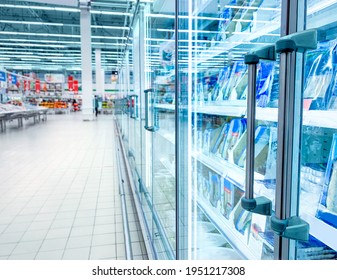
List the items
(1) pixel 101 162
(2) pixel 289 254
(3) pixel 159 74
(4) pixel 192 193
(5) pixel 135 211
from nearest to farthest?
(2) pixel 289 254 < (4) pixel 192 193 < (3) pixel 159 74 < (5) pixel 135 211 < (1) pixel 101 162

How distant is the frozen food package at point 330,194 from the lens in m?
0.79

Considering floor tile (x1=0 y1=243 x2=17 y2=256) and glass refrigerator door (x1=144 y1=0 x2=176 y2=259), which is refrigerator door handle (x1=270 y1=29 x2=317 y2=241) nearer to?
glass refrigerator door (x1=144 y1=0 x2=176 y2=259)

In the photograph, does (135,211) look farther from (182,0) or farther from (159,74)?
(182,0)

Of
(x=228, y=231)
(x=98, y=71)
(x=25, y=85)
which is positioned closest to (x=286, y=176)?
(x=228, y=231)

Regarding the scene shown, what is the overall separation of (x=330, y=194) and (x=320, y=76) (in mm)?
369

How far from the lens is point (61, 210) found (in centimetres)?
342

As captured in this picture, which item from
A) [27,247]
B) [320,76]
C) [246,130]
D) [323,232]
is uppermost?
[320,76]

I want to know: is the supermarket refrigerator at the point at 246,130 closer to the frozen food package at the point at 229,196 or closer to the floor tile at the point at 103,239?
the frozen food package at the point at 229,196

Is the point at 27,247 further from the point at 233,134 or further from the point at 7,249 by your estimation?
Answer: the point at 233,134

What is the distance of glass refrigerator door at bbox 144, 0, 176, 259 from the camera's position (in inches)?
73.8

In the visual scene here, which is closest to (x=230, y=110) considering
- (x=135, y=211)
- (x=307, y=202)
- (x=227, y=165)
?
(x=227, y=165)

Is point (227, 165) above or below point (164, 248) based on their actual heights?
above

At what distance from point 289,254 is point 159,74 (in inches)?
69.9

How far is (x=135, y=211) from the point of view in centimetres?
328
